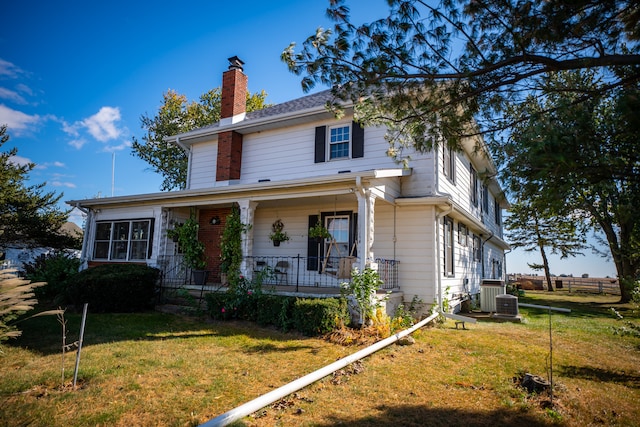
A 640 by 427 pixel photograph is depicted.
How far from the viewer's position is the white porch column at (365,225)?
27.1 ft

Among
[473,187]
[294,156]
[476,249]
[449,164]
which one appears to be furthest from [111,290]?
[476,249]

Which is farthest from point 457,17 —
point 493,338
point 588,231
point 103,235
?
point 588,231

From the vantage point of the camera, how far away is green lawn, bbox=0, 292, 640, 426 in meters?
3.73

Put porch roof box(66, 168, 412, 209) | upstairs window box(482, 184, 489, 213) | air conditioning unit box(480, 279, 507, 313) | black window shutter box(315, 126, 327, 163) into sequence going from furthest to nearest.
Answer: upstairs window box(482, 184, 489, 213), air conditioning unit box(480, 279, 507, 313), black window shutter box(315, 126, 327, 163), porch roof box(66, 168, 412, 209)

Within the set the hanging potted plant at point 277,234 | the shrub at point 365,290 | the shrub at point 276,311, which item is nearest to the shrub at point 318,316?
the shrub at point 276,311

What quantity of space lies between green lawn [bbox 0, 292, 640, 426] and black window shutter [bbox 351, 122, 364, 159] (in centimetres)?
569

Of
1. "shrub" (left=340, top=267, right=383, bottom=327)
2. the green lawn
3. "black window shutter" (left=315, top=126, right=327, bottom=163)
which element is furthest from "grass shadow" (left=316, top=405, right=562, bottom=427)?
"black window shutter" (left=315, top=126, right=327, bottom=163)

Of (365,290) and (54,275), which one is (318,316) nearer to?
(365,290)

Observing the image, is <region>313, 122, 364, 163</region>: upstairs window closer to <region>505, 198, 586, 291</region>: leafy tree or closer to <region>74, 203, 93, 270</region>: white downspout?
<region>74, 203, 93, 270</region>: white downspout

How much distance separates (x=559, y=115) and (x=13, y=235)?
954 inches

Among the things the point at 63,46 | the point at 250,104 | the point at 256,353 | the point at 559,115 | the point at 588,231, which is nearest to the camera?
the point at 559,115

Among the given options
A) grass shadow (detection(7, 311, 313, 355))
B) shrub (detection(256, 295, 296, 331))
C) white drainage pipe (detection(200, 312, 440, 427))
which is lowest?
grass shadow (detection(7, 311, 313, 355))

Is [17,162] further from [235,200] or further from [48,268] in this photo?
[235,200]

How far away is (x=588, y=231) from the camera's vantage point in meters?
25.3
